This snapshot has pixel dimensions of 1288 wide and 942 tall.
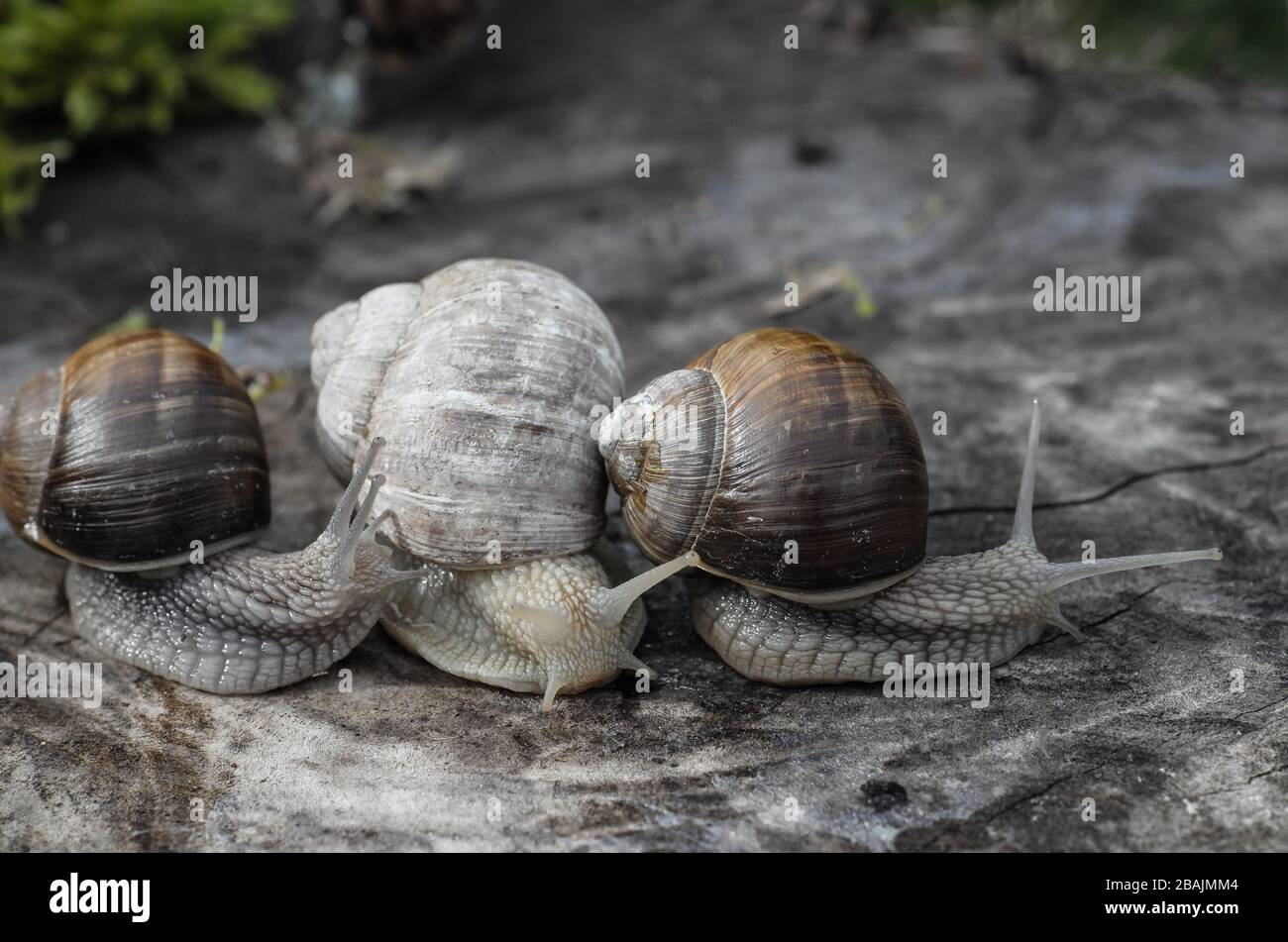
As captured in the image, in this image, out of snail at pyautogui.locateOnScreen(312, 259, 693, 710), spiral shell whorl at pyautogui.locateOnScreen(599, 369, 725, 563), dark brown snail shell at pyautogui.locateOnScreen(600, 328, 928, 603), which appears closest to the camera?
dark brown snail shell at pyautogui.locateOnScreen(600, 328, 928, 603)

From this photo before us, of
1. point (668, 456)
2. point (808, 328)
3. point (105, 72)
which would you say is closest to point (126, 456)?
point (668, 456)

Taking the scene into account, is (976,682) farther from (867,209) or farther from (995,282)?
(867,209)

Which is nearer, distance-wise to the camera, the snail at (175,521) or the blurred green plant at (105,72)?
the snail at (175,521)

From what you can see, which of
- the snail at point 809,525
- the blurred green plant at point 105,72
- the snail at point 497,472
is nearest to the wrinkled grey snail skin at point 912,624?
the snail at point 809,525

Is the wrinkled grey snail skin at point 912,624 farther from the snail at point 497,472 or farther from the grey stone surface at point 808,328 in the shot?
the snail at point 497,472

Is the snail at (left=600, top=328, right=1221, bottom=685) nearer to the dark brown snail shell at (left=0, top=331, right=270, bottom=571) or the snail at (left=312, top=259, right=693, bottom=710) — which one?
the snail at (left=312, top=259, right=693, bottom=710)

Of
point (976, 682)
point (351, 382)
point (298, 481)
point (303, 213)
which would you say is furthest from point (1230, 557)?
point (303, 213)

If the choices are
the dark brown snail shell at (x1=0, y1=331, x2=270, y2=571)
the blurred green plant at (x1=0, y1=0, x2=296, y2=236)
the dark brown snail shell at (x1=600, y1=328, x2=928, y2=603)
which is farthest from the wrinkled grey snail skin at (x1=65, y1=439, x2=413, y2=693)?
the blurred green plant at (x1=0, y1=0, x2=296, y2=236)
